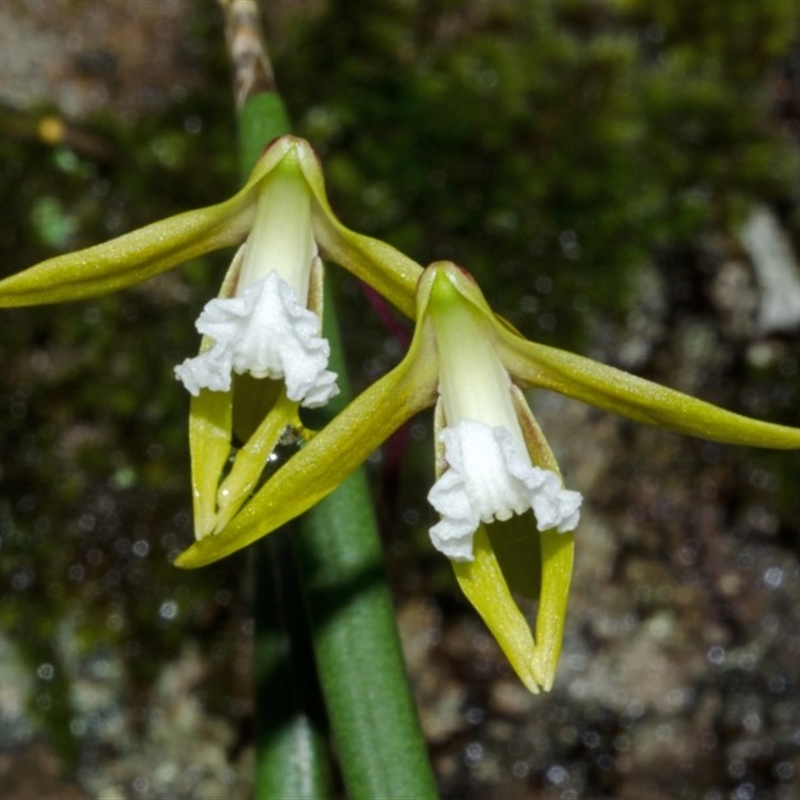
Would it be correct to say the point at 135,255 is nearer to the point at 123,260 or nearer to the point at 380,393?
the point at 123,260

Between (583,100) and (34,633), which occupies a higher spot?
(583,100)

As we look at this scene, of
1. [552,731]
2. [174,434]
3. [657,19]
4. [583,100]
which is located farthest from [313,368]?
[657,19]

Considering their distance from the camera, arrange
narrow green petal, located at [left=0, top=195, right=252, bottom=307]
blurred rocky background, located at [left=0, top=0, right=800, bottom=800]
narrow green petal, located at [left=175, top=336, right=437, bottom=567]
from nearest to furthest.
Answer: narrow green petal, located at [left=175, top=336, right=437, bottom=567] < narrow green petal, located at [left=0, top=195, right=252, bottom=307] < blurred rocky background, located at [left=0, top=0, right=800, bottom=800]

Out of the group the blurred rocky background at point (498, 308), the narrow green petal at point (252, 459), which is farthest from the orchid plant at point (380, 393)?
the blurred rocky background at point (498, 308)

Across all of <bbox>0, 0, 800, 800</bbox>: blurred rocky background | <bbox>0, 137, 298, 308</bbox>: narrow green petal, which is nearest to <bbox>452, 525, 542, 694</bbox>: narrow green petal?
<bbox>0, 137, 298, 308</bbox>: narrow green petal

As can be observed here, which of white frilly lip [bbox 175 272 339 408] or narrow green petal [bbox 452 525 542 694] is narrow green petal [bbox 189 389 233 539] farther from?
narrow green petal [bbox 452 525 542 694]

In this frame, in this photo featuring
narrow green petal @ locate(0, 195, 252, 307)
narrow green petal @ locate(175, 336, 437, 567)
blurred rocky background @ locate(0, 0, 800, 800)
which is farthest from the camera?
blurred rocky background @ locate(0, 0, 800, 800)

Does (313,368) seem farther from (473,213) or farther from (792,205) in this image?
(792,205)
